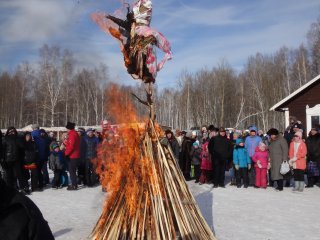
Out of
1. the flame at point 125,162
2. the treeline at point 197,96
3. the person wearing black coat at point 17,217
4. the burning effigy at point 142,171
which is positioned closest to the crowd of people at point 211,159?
the flame at point 125,162

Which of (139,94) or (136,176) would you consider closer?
(136,176)

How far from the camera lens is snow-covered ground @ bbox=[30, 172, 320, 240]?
6207 millimetres

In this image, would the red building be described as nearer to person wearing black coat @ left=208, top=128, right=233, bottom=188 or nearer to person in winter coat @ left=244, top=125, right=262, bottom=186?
person in winter coat @ left=244, top=125, right=262, bottom=186

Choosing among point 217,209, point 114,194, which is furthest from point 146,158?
point 217,209

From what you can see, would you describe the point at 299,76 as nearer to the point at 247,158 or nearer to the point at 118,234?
the point at 247,158

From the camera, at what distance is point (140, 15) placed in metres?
4.94

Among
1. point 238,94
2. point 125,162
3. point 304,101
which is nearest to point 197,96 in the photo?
point 238,94

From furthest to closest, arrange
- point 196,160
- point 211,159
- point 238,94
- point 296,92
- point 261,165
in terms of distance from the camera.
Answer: point 238,94 < point 296,92 < point 196,160 < point 211,159 < point 261,165

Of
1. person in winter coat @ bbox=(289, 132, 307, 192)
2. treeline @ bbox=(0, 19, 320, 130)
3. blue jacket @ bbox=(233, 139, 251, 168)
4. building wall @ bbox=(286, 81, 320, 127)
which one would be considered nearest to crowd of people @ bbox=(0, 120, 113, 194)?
blue jacket @ bbox=(233, 139, 251, 168)

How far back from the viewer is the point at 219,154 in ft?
36.7

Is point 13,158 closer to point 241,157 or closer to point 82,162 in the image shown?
point 82,162

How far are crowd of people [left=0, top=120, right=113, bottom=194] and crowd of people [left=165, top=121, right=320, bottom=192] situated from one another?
95.2 inches

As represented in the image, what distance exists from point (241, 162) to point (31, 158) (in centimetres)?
553

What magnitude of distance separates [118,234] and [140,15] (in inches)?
102
